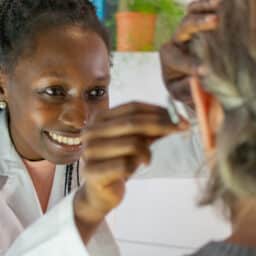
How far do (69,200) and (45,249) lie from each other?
0.26 ft

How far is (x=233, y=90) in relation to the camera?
386mm

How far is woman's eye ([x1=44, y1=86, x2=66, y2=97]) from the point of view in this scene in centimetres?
84

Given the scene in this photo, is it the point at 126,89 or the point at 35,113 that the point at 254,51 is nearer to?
the point at 35,113

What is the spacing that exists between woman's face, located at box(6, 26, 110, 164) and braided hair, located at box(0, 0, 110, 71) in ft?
0.07

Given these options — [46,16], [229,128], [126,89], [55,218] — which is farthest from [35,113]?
[229,128]

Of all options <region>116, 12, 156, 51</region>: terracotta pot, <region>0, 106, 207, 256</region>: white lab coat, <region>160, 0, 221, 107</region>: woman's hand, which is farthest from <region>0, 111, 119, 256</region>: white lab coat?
<region>116, 12, 156, 51</region>: terracotta pot

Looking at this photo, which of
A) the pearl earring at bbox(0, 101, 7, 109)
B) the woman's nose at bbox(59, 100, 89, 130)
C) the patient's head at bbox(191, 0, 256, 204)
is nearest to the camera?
the patient's head at bbox(191, 0, 256, 204)

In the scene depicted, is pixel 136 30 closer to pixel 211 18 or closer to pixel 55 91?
pixel 55 91

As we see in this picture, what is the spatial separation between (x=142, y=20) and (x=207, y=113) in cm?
77

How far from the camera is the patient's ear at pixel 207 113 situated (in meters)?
0.42

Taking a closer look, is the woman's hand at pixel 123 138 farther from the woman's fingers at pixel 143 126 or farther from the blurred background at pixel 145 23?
the blurred background at pixel 145 23

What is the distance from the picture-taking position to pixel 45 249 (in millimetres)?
648

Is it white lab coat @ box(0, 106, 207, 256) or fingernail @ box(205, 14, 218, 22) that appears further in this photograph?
white lab coat @ box(0, 106, 207, 256)

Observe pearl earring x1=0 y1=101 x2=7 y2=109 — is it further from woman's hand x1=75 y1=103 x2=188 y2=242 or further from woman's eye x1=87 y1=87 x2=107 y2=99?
woman's hand x1=75 y1=103 x2=188 y2=242
